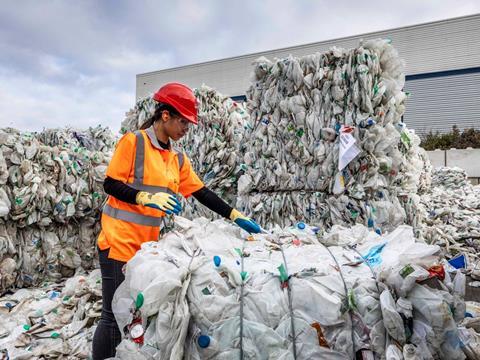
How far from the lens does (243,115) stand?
5020mm

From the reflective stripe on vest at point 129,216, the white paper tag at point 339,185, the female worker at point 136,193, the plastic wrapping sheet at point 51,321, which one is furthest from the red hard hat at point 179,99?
the plastic wrapping sheet at point 51,321

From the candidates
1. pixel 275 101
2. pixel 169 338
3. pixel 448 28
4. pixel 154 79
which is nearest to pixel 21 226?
pixel 275 101

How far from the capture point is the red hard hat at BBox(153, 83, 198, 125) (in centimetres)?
206

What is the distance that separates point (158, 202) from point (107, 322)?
646mm

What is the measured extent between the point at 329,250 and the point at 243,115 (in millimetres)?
3497

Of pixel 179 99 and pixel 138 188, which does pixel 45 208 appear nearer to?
pixel 138 188

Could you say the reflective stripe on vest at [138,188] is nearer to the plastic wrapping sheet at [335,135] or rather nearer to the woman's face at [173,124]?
the woman's face at [173,124]

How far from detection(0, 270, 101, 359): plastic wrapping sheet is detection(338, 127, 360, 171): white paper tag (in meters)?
2.19

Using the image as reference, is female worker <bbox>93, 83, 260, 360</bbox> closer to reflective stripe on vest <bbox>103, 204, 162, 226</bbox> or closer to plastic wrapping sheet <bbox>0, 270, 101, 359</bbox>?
reflective stripe on vest <bbox>103, 204, 162, 226</bbox>

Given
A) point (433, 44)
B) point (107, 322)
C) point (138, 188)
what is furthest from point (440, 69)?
point (107, 322)

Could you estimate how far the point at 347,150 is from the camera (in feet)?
10.1

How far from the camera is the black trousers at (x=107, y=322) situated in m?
1.93

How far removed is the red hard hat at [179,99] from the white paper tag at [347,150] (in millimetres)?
1447

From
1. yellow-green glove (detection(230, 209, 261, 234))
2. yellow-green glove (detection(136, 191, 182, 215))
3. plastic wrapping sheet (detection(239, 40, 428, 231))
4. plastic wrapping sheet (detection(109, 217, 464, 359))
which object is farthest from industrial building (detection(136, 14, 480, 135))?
plastic wrapping sheet (detection(109, 217, 464, 359))
